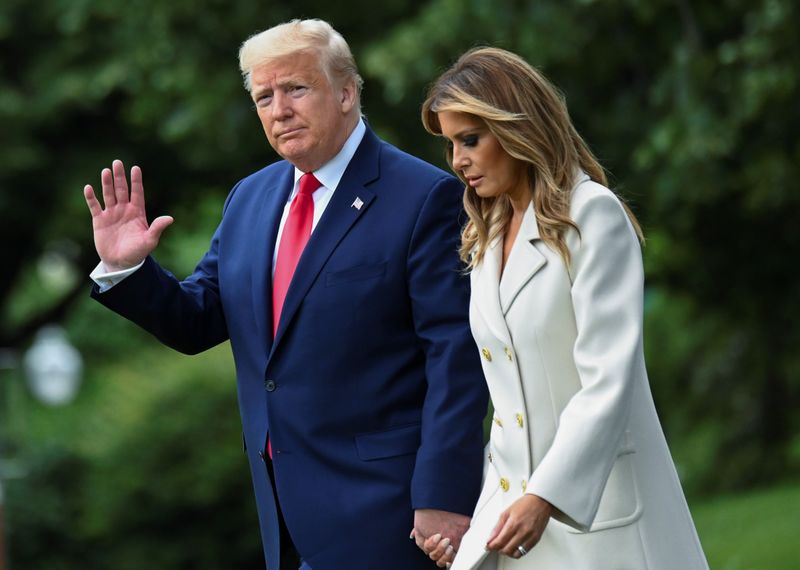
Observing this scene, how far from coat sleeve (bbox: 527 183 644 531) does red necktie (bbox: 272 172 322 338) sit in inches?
42.2

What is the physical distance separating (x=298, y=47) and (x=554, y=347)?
1.18 m

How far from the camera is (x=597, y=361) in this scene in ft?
11.5

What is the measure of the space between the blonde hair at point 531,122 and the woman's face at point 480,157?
0.02 metres

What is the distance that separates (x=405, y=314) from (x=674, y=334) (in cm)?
1317

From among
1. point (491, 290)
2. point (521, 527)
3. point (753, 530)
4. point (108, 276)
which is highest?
point (108, 276)

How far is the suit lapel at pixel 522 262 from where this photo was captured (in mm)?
3678

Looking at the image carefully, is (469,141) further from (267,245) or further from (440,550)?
(440,550)

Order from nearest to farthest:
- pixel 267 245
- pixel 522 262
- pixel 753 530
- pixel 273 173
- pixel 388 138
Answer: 1. pixel 522 262
2. pixel 267 245
3. pixel 273 173
4. pixel 388 138
5. pixel 753 530

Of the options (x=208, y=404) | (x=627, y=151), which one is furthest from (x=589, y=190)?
(x=208, y=404)

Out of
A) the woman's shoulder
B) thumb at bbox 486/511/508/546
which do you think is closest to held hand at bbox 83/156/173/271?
the woman's shoulder

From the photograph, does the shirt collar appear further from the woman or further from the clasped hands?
the clasped hands

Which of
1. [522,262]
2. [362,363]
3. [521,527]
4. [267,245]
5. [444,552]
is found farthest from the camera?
[267,245]

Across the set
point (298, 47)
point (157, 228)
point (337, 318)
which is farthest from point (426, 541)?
point (298, 47)

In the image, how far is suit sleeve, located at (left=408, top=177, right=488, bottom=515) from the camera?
13.5 ft
